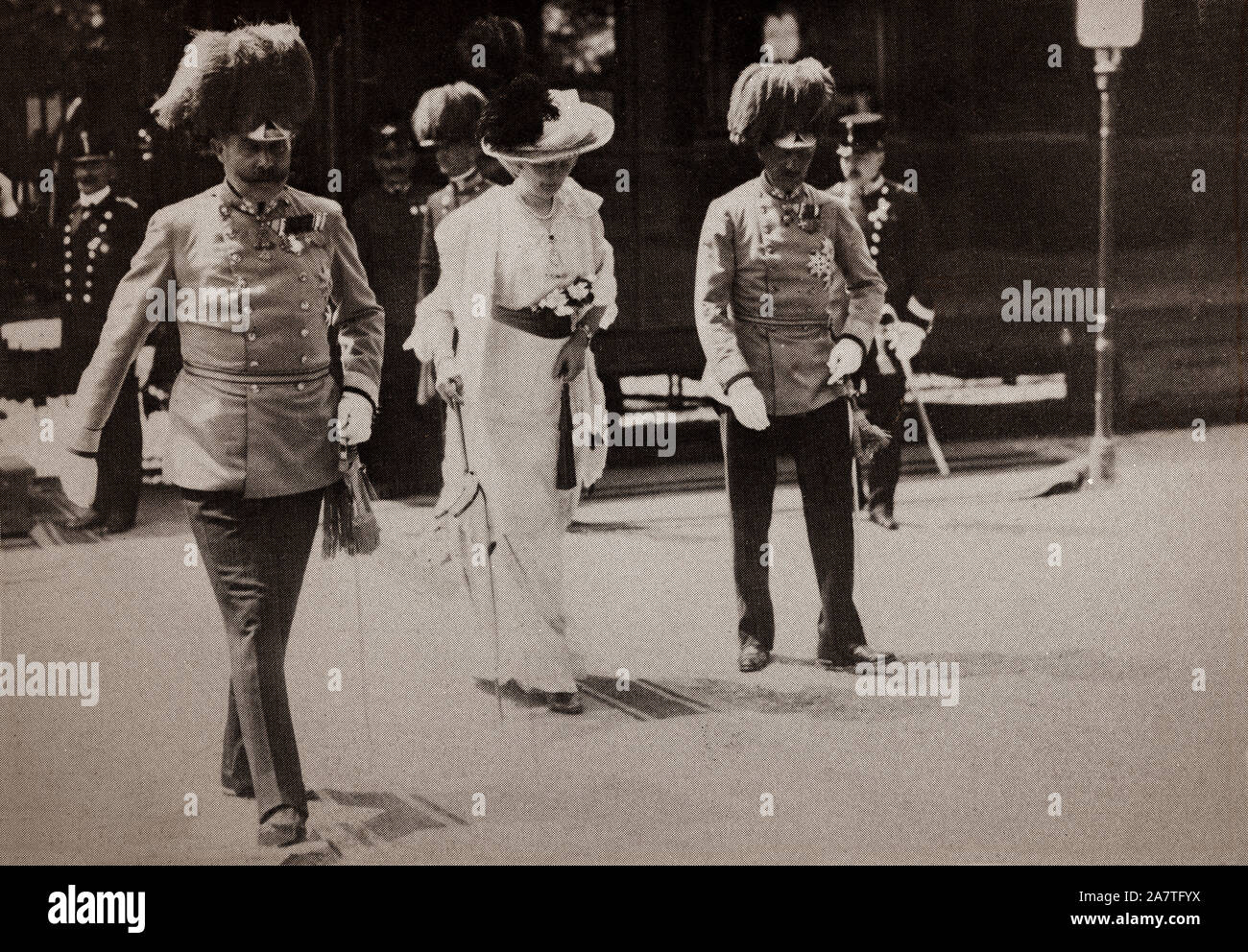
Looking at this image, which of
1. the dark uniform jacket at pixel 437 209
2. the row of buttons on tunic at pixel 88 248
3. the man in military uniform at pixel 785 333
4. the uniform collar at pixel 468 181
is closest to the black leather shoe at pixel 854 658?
the man in military uniform at pixel 785 333

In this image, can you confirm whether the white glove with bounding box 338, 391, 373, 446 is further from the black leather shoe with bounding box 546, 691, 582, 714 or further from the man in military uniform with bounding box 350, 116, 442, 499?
the man in military uniform with bounding box 350, 116, 442, 499

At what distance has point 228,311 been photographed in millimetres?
3840

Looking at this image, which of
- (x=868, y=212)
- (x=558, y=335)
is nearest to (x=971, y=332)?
(x=868, y=212)

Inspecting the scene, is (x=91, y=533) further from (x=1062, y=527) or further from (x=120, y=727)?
(x=1062, y=527)

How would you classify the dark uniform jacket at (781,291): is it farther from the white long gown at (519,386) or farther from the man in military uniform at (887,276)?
the man in military uniform at (887,276)

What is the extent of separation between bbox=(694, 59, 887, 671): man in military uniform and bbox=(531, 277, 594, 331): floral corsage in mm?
318

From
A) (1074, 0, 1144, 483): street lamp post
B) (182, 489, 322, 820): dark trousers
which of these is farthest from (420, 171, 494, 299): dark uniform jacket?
(1074, 0, 1144, 483): street lamp post

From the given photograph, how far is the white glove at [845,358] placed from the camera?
4.59 metres

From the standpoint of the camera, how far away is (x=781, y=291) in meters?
4.60

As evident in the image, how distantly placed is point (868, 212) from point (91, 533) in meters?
2.75

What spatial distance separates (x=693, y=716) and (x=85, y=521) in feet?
6.46

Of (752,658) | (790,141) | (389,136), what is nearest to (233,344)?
(790,141)

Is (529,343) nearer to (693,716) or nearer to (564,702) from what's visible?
(564,702)

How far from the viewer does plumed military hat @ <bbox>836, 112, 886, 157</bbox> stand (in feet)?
18.3
